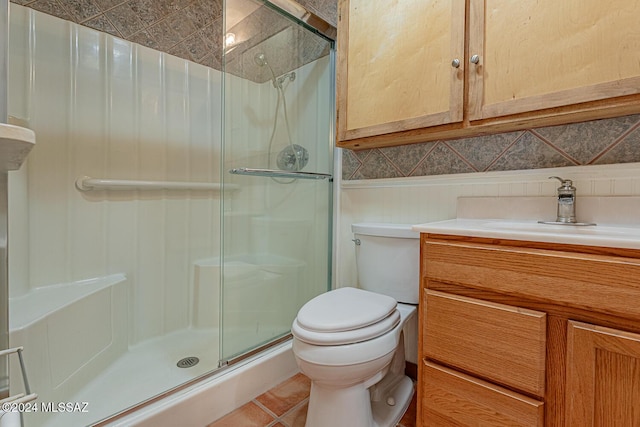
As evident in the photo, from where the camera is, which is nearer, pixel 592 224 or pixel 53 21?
pixel 592 224

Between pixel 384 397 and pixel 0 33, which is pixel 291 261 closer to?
pixel 384 397

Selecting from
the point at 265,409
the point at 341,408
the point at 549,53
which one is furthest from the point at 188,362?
the point at 549,53

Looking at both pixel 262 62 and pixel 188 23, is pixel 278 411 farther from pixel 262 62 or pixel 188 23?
pixel 188 23

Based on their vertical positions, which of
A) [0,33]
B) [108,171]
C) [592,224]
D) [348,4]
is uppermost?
[348,4]

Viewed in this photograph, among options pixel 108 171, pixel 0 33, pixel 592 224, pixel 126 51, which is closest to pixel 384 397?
pixel 592 224

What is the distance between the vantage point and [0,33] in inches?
21.6

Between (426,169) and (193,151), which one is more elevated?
(193,151)

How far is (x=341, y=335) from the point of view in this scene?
93cm

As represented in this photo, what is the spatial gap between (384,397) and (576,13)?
1467mm

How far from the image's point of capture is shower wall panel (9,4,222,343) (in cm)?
131

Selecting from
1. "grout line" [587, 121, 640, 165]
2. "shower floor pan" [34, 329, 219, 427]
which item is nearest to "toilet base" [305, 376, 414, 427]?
"shower floor pan" [34, 329, 219, 427]

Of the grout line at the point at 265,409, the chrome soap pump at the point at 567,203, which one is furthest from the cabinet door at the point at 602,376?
the grout line at the point at 265,409

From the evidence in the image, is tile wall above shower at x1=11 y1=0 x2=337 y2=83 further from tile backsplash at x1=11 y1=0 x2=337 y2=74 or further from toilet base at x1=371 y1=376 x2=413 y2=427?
toilet base at x1=371 y1=376 x2=413 y2=427

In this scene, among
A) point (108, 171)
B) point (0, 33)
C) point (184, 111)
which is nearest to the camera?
point (0, 33)
